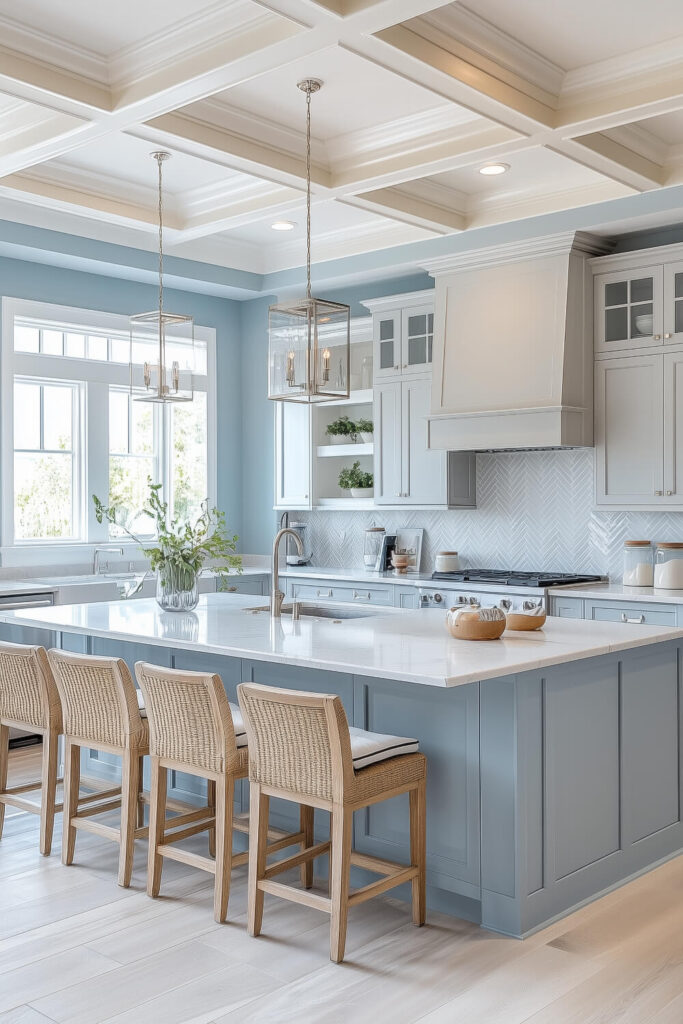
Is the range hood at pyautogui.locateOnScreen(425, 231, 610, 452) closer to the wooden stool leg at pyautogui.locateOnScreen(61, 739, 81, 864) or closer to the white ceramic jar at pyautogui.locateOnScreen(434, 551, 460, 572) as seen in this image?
the white ceramic jar at pyautogui.locateOnScreen(434, 551, 460, 572)

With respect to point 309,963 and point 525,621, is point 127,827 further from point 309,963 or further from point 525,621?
point 525,621

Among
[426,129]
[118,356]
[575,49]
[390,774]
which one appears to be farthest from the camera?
[118,356]

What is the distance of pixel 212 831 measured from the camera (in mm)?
3760

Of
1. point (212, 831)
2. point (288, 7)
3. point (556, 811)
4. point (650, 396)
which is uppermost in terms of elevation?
point (288, 7)

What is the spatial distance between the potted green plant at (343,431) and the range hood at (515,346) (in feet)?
3.62

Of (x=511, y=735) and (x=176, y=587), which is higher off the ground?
(x=176, y=587)

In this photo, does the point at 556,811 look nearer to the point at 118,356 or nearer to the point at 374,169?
the point at 374,169

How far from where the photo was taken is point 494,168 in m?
5.23

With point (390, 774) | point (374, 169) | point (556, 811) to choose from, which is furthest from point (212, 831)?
point (374, 169)

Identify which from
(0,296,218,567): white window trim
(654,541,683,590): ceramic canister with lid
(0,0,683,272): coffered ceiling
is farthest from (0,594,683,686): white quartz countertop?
(0,0,683,272): coffered ceiling

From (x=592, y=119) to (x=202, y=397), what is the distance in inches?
158

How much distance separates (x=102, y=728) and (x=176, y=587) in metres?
0.86

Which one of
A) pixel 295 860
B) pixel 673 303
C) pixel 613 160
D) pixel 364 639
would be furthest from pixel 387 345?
pixel 295 860

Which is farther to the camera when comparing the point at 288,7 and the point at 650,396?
the point at 650,396
